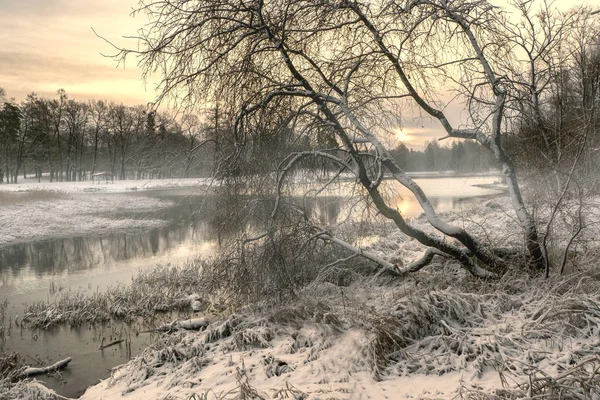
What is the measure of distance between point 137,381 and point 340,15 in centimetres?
691

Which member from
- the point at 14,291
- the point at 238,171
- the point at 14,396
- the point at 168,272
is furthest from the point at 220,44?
the point at 14,291

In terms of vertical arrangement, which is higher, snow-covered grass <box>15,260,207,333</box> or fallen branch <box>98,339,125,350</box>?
snow-covered grass <box>15,260,207,333</box>

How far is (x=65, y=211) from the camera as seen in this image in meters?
28.8

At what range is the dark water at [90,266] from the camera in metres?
7.81

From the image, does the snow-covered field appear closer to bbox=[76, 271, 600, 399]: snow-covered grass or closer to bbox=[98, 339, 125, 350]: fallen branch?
bbox=[98, 339, 125, 350]: fallen branch

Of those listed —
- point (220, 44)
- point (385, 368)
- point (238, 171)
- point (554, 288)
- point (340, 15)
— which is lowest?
point (385, 368)

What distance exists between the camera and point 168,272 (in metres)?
12.7

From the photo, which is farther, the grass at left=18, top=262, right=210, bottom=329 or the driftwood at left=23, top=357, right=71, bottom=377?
the grass at left=18, top=262, right=210, bottom=329

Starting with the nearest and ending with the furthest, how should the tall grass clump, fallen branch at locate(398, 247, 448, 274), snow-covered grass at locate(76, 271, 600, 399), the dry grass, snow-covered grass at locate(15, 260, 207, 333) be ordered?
snow-covered grass at locate(76, 271, 600, 399)
the tall grass clump
fallen branch at locate(398, 247, 448, 274)
snow-covered grass at locate(15, 260, 207, 333)
the dry grass

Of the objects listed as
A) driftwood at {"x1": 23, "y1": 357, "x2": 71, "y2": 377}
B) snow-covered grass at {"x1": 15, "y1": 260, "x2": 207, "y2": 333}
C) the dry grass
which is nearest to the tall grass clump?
snow-covered grass at {"x1": 15, "y1": 260, "x2": 207, "y2": 333}

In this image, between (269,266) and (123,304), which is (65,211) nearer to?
(123,304)

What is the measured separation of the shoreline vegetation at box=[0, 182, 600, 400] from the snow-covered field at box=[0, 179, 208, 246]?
8877 millimetres

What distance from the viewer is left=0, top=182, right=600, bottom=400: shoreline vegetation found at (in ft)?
14.6

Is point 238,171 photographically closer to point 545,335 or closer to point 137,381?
point 137,381
